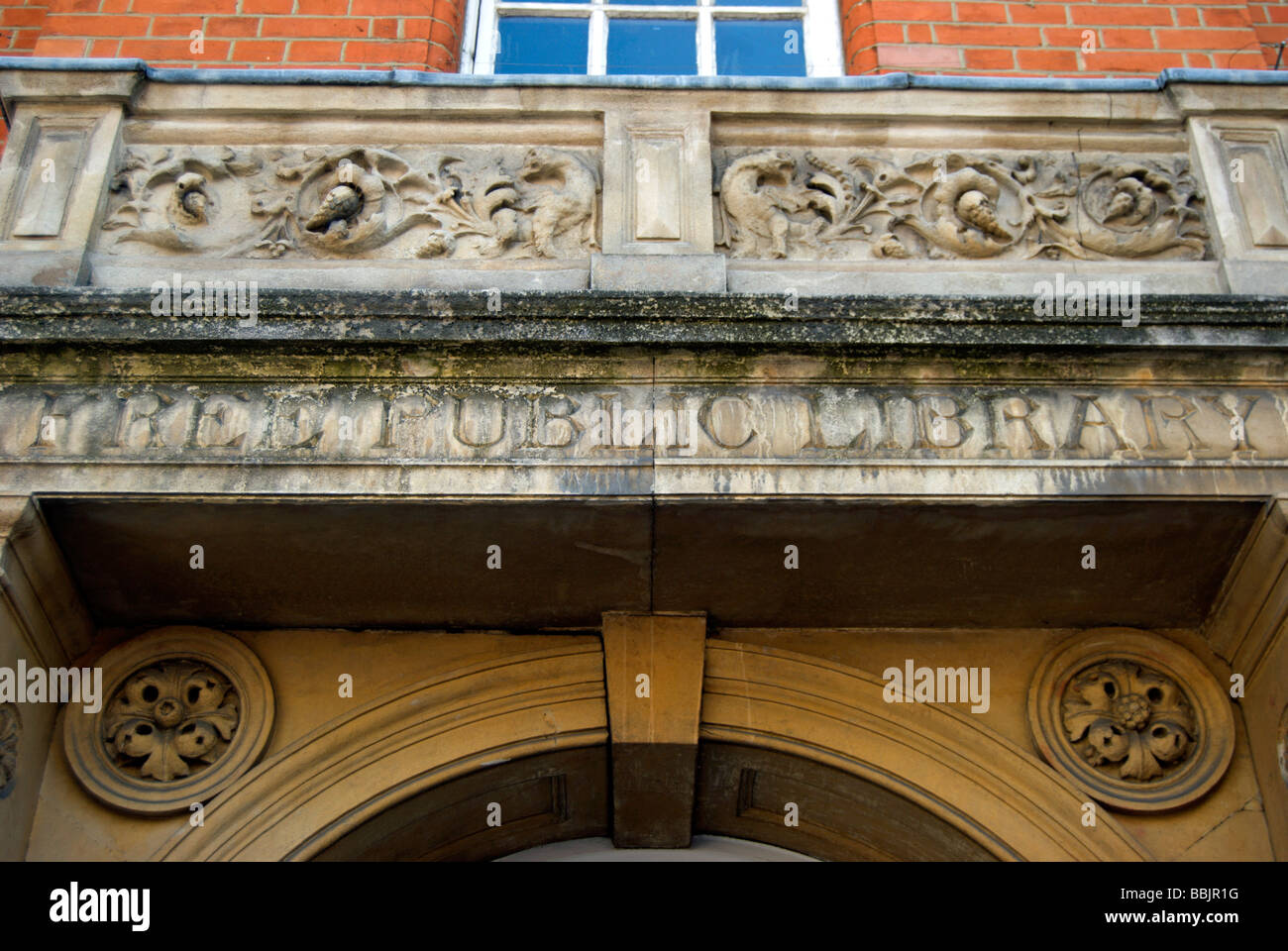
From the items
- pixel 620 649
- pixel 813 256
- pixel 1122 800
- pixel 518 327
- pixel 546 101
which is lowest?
pixel 1122 800

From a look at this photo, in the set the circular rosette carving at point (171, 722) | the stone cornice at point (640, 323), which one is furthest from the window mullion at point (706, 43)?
the circular rosette carving at point (171, 722)

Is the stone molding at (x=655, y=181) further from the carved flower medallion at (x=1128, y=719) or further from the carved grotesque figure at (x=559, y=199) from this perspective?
the carved flower medallion at (x=1128, y=719)

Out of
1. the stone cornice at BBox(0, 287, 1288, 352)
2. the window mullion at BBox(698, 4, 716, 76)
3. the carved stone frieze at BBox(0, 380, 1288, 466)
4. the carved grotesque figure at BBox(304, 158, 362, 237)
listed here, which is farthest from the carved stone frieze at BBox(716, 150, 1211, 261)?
the carved grotesque figure at BBox(304, 158, 362, 237)

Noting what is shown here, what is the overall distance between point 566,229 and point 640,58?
5.10ft

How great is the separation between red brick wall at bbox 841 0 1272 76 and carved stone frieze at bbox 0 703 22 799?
13.2 ft

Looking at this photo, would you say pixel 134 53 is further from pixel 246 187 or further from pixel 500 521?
pixel 500 521

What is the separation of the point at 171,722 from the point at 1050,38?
4358 mm

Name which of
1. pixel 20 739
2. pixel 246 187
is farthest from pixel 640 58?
pixel 20 739

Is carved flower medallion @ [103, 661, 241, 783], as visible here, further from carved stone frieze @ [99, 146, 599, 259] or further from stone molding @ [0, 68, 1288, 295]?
carved stone frieze @ [99, 146, 599, 259]

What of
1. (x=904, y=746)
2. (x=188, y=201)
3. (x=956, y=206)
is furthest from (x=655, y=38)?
(x=904, y=746)

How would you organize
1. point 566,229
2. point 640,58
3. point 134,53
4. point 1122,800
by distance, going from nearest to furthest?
point 1122,800
point 566,229
point 134,53
point 640,58

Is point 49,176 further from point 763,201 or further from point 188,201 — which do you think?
point 763,201

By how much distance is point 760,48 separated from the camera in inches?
241

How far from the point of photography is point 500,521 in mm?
4188
